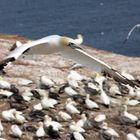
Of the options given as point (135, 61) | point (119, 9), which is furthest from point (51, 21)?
point (135, 61)

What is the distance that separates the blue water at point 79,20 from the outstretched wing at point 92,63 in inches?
3226

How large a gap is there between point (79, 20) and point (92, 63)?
12778 centimetres

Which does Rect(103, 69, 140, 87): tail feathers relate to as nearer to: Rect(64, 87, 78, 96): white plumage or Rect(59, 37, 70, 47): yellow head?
Rect(64, 87, 78, 96): white plumage

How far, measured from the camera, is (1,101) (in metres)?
29.5

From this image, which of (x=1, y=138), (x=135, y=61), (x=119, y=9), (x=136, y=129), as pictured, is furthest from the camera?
(x=119, y=9)

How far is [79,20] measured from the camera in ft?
514

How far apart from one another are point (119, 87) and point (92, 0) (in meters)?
151

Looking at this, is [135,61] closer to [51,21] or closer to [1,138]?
[1,138]

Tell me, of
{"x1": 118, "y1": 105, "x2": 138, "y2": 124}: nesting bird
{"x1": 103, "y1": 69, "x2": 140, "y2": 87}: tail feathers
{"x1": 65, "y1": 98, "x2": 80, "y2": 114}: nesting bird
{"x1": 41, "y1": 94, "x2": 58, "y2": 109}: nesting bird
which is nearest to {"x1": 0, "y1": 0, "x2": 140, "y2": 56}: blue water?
{"x1": 103, "y1": 69, "x2": 140, "y2": 87}: tail feathers

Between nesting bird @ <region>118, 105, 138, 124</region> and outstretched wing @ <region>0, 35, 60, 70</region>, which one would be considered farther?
nesting bird @ <region>118, 105, 138, 124</region>

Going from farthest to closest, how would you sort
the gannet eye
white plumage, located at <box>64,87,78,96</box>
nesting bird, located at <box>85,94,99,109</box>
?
white plumage, located at <box>64,87,78,96</box> < the gannet eye < nesting bird, located at <box>85,94,99,109</box>

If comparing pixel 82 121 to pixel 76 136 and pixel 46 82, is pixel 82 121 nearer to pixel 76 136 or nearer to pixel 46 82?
pixel 76 136

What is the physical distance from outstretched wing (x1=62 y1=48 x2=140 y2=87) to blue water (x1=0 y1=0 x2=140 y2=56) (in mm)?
81947

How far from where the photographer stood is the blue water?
127500 millimetres
